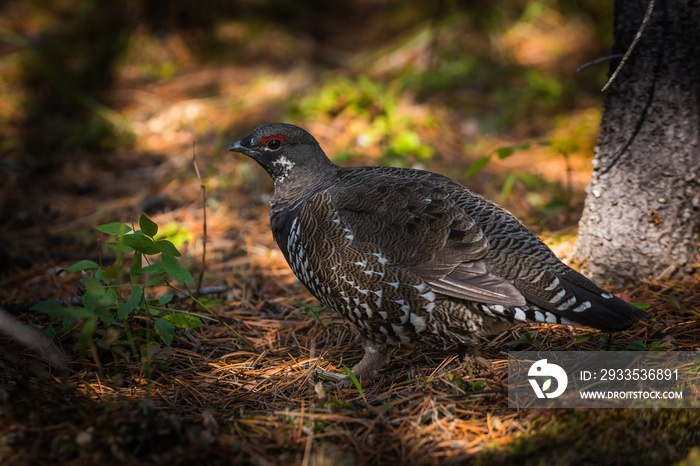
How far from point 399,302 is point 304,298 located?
5.13 ft

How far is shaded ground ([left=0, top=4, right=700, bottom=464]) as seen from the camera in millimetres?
2568

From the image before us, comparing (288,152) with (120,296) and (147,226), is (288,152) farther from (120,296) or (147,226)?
(120,296)

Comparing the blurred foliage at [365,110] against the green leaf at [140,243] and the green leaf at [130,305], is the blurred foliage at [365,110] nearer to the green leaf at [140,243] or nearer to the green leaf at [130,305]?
the green leaf at [140,243]

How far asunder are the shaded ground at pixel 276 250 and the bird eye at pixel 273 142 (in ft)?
4.14

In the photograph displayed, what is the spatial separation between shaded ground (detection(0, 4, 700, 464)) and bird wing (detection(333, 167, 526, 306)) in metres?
0.55

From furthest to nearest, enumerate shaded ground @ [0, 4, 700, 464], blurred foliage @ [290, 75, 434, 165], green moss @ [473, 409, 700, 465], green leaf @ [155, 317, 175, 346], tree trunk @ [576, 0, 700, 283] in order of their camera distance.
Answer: blurred foliage @ [290, 75, 434, 165], tree trunk @ [576, 0, 700, 283], green leaf @ [155, 317, 175, 346], shaded ground @ [0, 4, 700, 464], green moss @ [473, 409, 700, 465]

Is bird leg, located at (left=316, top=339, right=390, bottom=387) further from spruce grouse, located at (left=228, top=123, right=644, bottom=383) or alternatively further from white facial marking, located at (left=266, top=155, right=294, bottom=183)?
white facial marking, located at (left=266, top=155, right=294, bottom=183)

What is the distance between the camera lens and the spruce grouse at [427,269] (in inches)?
120

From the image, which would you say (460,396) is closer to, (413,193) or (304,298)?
(413,193)

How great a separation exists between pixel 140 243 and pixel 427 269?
5.87 ft

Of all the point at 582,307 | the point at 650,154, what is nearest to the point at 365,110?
the point at 650,154

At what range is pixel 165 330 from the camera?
3.46m

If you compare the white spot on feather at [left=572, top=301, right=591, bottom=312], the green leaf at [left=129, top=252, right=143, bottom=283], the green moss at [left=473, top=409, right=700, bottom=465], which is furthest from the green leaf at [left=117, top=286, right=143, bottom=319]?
the white spot on feather at [left=572, top=301, right=591, bottom=312]

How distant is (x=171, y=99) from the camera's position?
911 cm
